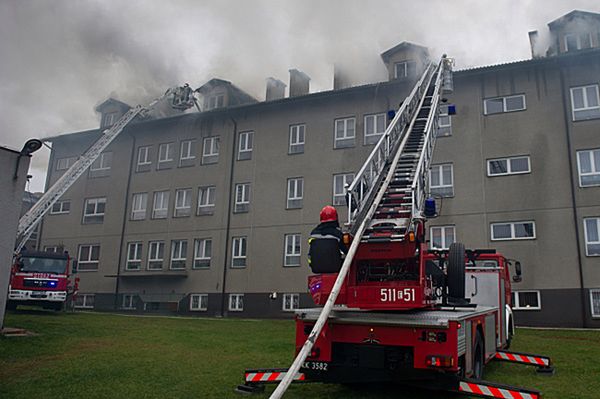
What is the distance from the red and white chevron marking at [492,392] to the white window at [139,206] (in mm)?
27589

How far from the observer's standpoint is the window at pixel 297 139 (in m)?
27.9

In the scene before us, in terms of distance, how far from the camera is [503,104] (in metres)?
23.5

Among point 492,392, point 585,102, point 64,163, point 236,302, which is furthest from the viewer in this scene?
point 64,163

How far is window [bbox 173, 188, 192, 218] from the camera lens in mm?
30375

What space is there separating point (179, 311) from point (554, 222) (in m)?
19.2

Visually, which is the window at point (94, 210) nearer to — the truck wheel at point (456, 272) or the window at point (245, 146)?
the window at point (245, 146)

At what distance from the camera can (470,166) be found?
23359 mm

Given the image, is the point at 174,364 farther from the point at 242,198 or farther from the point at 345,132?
the point at 242,198

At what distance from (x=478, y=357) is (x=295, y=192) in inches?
764

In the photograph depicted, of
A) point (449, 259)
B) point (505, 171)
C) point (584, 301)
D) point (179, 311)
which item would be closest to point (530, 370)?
point (449, 259)

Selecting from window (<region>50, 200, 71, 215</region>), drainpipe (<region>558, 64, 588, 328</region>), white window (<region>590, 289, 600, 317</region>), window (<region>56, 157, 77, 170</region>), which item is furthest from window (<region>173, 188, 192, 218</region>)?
white window (<region>590, 289, 600, 317</region>)

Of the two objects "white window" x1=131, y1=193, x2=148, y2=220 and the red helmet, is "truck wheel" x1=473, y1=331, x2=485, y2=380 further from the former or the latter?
"white window" x1=131, y1=193, x2=148, y2=220

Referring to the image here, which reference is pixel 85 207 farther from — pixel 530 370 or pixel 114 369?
pixel 530 370

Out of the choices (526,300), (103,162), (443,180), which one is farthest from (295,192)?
(103,162)
